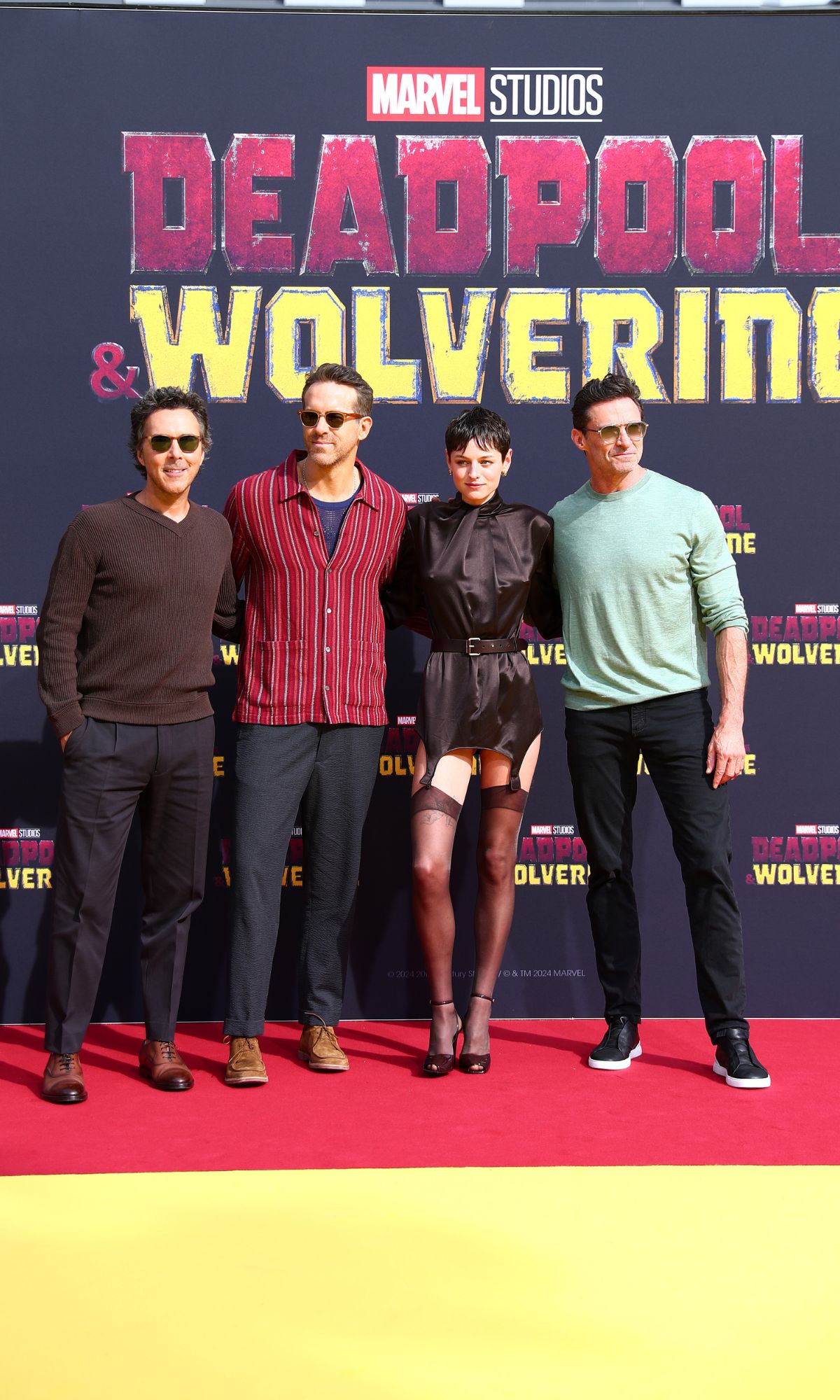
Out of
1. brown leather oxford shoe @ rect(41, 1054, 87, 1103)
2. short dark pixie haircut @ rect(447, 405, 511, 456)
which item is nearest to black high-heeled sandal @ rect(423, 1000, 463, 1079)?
brown leather oxford shoe @ rect(41, 1054, 87, 1103)

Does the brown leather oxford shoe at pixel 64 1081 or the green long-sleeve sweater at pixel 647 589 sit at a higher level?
the green long-sleeve sweater at pixel 647 589

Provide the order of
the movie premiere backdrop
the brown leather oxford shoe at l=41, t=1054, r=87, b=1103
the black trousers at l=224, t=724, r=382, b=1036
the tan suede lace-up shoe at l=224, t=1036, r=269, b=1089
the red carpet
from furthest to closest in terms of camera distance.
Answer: the movie premiere backdrop → the black trousers at l=224, t=724, r=382, b=1036 → the tan suede lace-up shoe at l=224, t=1036, r=269, b=1089 → the brown leather oxford shoe at l=41, t=1054, r=87, b=1103 → the red carpet

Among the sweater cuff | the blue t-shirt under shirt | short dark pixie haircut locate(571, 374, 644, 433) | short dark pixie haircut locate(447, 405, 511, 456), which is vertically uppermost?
short dark pixie haircut locate(571, 374, 644, 433)

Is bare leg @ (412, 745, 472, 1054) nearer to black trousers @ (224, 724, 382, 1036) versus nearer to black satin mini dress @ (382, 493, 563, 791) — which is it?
black satin mini dress @ (382, 493, 563, 791)

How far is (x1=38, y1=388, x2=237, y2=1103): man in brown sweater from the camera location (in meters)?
3.37

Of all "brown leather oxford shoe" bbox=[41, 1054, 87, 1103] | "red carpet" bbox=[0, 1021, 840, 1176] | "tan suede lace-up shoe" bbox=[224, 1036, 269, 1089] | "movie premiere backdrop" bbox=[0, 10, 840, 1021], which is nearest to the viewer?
"red carpet" bbox=[0, 1021, 840, 1176]

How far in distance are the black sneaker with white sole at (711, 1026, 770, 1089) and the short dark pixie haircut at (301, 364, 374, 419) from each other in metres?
2.05

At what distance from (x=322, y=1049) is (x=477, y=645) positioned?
125cm

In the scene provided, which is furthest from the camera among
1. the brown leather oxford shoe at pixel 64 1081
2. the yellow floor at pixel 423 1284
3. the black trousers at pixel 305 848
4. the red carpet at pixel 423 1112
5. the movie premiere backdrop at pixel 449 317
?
the movie premiere backdrop at pixel 449 317

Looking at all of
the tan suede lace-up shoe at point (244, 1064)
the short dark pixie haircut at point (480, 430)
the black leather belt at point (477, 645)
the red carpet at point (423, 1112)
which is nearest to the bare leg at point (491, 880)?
the red carpet at point (423, 1112)

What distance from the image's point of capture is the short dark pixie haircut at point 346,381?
3510 mm

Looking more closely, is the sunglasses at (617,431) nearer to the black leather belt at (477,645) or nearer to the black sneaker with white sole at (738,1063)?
the black leather belt at (477,645)

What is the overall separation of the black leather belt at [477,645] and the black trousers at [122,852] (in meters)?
0.70

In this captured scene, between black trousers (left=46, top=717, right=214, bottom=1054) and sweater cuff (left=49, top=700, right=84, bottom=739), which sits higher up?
sweater cuff (left=49, top=700, right=84, bottom=739)
